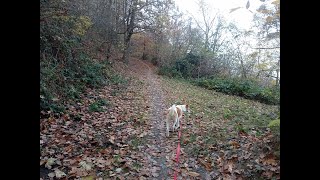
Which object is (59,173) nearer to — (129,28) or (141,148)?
(141,148)

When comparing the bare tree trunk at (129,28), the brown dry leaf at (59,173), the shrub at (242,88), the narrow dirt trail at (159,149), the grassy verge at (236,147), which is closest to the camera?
the brown dry leaf at (59,173)

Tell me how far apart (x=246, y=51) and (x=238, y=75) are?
7.78 feet

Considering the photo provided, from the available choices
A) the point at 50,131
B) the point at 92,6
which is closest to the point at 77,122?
the point at 50,131

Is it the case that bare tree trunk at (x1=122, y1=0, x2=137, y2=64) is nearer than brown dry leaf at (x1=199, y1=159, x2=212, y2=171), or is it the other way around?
brown dry leaf at (x1=199, y1=159, x2=212, y2=171)

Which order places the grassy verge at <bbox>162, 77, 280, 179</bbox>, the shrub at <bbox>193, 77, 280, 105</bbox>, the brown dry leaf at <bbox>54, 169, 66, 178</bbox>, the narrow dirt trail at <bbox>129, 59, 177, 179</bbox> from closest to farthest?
the brown dry leaf at <bbox>54, 169, 66, 178</bbox>, the grassy verge at <bbox>162, 77, 280, 179</bbox>, the narrow dirt trail at <bbox>129, 59, 177, 179</bbox>, the shrub at <bbox>193, 77, 280, 105</bbox>

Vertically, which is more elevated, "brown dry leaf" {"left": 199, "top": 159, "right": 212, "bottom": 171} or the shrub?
the shrub

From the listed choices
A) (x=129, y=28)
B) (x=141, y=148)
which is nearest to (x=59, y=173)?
(x=141, y=148)

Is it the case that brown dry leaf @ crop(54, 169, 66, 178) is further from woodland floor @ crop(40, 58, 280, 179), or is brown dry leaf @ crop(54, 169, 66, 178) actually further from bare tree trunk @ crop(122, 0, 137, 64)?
bare tree trunk @ crop(122, 0, 137, 64)

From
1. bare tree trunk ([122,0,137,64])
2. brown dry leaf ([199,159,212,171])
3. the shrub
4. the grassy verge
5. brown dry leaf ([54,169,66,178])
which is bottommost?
brown dry leaf ([199,159,212,171])

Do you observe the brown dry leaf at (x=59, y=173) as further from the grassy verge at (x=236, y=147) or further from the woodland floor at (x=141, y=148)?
the grassy verge at (x=236, y=147)

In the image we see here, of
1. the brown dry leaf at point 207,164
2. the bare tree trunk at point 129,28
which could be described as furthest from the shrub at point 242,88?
the brown dry leaf at point 207,164

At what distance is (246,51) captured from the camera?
2016cm

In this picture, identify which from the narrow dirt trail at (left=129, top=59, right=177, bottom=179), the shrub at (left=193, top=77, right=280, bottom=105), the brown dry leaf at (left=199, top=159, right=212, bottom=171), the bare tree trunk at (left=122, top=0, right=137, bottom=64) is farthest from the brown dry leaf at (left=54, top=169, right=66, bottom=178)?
the bare tree trunk at (left=122, top=0, right=137, bottom=64)
